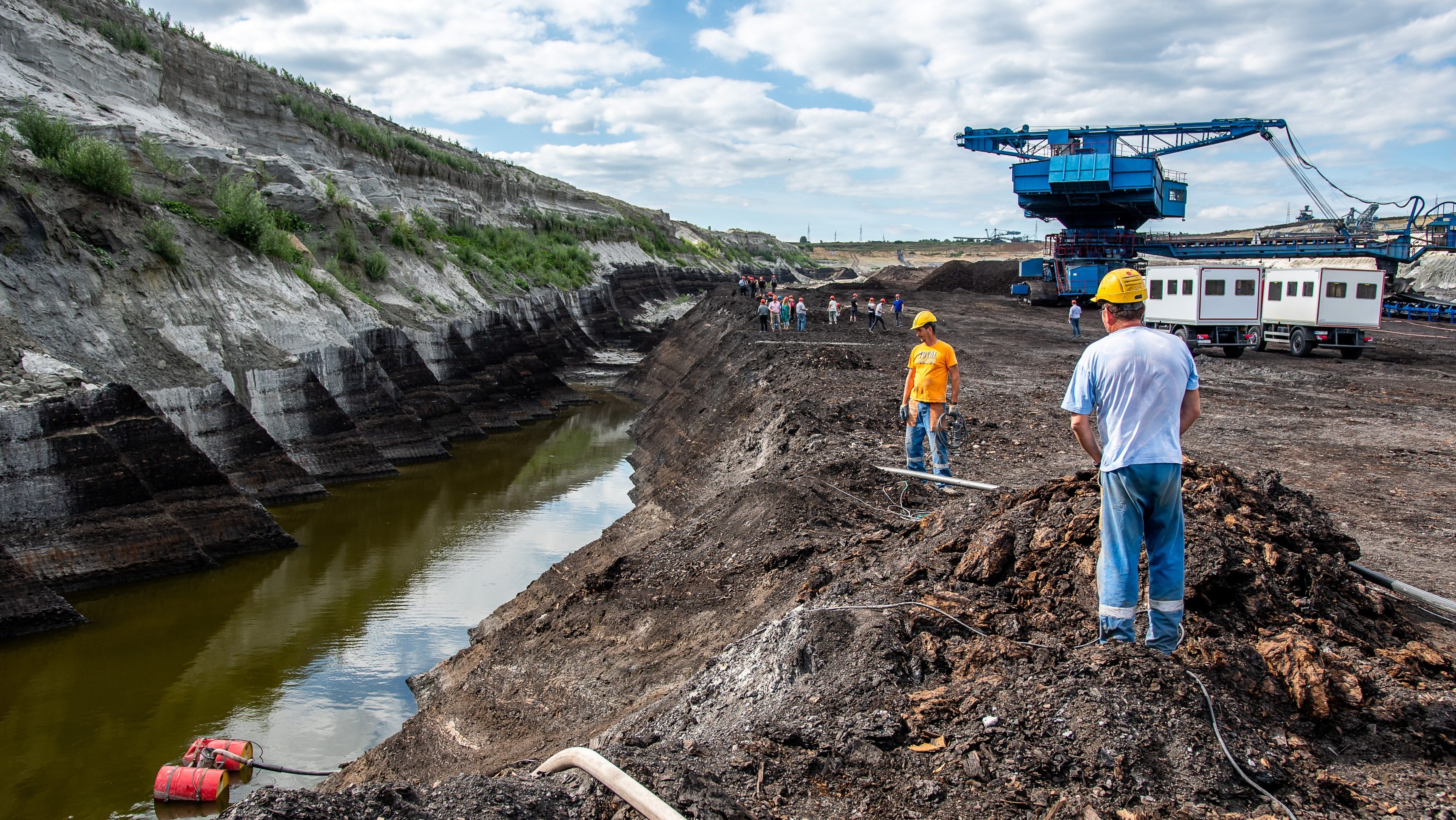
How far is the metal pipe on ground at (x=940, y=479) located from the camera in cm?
809

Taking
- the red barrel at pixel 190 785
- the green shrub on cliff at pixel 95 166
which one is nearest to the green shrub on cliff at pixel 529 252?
the green shrub on cliff at pixel 95 166

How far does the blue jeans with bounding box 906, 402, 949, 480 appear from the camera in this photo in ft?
28.0

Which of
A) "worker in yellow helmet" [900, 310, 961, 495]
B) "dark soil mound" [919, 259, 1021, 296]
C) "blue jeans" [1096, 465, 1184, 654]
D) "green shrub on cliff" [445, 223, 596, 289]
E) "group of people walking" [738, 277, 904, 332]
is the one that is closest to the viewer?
"blue jeans" [1096, 465, 1184, 654]

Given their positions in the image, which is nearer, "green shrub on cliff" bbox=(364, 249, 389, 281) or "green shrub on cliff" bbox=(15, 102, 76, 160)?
"green shrub on cliff" bbox=(15, 102, 76, 160)

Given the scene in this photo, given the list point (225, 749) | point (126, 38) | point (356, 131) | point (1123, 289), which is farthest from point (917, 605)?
point (356, 131)

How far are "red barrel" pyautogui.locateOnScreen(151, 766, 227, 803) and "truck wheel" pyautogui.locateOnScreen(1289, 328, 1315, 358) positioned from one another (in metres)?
26.0

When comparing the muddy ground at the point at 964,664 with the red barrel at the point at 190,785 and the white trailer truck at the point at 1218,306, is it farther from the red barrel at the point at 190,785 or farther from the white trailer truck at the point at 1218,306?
the white trailer truck at the point at 1218,306

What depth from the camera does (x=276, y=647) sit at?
1062 centimetres

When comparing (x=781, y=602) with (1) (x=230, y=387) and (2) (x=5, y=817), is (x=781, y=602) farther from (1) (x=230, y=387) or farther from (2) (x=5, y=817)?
(1) (x=230, y=387)

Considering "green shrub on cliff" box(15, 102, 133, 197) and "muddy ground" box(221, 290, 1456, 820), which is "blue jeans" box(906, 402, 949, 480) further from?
"green shrub on cliff" box(15, 102, 133, 197)

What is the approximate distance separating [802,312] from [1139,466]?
2783 cm

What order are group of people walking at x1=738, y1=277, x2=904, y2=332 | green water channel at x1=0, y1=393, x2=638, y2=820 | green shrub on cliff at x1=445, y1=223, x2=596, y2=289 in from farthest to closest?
green shrub on cliff at x1=445, y1=223, x2=596, y2=289
group of people walking at x1=738, y1=277, x2=904, y2=332
green water channel at x1=0, y1=393, x2=638, y2=820

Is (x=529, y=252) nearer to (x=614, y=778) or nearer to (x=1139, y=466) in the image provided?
(x=1139, y=466)

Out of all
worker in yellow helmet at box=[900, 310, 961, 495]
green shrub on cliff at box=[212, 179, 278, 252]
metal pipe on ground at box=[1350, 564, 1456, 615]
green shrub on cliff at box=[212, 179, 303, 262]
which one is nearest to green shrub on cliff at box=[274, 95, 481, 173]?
green shrub on cliff at box=[212, 179, 303, 262]
